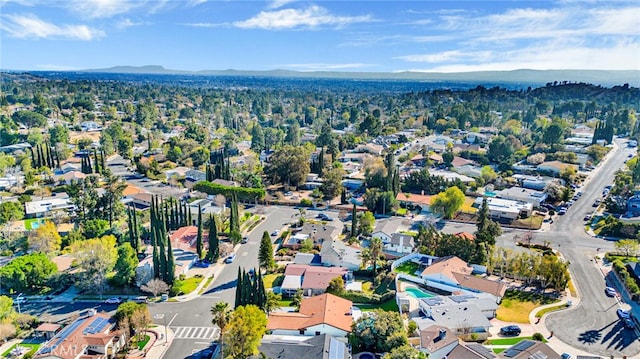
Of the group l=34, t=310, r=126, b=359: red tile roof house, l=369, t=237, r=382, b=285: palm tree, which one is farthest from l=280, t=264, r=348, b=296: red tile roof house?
l=34, t=310, r=126, b=359: red tile roof house

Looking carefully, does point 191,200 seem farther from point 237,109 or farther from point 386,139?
point 237,109

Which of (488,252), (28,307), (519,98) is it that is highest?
(519,98)

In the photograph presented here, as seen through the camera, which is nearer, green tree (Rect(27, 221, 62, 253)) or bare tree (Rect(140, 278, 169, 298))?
bare tree (Rect(140, 278, 169, 298))

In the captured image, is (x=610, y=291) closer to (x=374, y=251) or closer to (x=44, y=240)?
(x=374, y=251)

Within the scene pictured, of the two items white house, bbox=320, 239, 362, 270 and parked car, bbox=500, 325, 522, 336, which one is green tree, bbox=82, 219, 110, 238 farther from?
parked car, bbox=500, 325, 522, 336

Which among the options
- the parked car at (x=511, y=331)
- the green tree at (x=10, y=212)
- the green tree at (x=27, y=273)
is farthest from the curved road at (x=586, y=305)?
the green tree at (x=10, y=212)

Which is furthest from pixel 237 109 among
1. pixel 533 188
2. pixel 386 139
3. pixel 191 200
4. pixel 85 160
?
pixel 533 188
